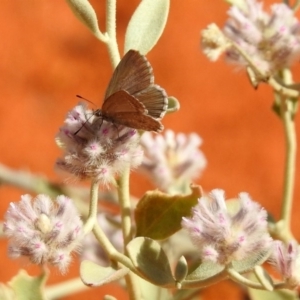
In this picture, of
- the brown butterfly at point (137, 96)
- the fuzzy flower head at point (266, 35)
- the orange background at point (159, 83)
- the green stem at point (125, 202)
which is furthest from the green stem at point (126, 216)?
the orange background at point (159, 83)

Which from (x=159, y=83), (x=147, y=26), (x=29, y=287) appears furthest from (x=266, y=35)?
(x=159, y=83)

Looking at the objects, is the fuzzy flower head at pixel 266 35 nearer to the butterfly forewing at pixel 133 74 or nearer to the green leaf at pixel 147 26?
the green leaf at pixel 147 26

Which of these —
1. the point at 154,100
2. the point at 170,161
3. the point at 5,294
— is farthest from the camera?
the point at 170,161

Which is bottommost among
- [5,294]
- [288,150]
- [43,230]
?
[5,294]

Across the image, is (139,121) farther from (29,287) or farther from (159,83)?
(159,83)

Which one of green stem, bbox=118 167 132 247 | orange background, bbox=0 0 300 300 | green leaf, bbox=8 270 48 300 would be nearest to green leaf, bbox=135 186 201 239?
green stem, bbox=118 167 132 247

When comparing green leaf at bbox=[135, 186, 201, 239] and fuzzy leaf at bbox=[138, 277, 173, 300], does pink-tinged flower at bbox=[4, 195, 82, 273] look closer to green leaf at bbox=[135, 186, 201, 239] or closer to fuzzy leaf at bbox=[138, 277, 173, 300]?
green leaf at bbox=[135, 186, 201, 239]
